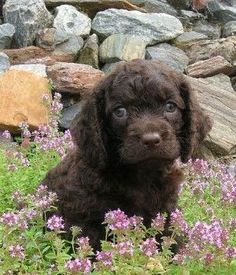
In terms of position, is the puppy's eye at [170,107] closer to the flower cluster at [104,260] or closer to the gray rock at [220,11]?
the flower cluster at [104,260]

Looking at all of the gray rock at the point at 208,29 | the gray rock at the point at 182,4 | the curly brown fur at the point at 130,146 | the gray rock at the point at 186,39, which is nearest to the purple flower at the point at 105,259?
the curly brown fur at the point at 130,146

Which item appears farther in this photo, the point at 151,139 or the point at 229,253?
the point at 151,139

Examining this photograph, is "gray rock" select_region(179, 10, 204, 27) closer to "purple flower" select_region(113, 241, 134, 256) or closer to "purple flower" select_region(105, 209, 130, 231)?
"purple flower" select_region(105, 209, 130, 231)

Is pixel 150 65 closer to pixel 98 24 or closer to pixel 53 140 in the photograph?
pixel 53 140

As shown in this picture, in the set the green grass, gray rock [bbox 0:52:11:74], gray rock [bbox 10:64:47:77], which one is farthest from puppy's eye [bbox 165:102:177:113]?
gray rock [bbox 0:52:11:74]

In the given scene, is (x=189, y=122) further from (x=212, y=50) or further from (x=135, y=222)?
(x=212, y=50)

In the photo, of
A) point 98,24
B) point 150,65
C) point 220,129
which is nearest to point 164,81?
point 150,65

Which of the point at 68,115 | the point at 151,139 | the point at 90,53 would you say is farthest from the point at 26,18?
the point at 151,139
